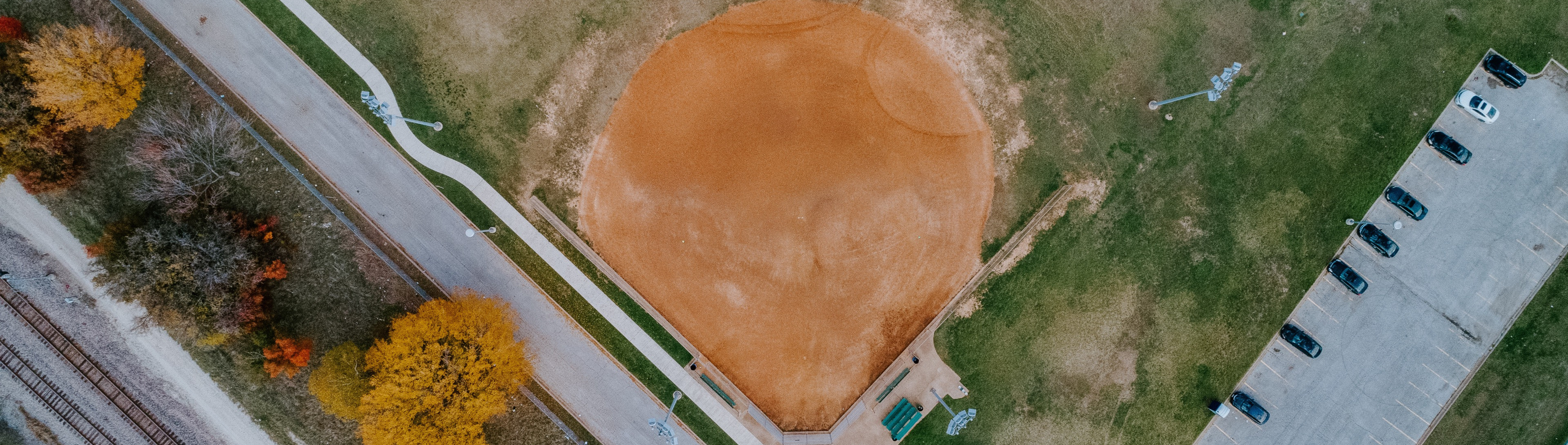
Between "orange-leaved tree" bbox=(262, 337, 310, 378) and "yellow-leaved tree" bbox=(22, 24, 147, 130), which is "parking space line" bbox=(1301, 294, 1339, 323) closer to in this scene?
"orange-leaved tree" bbox=(262, 337, 310, 378)

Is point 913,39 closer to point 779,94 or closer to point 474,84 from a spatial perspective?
point 779,94

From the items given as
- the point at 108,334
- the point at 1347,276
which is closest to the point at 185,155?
the point at 108,334

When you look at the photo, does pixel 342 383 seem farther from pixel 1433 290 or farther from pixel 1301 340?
pixel 1433 290

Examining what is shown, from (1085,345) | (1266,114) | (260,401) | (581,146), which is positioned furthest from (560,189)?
(1266,114)

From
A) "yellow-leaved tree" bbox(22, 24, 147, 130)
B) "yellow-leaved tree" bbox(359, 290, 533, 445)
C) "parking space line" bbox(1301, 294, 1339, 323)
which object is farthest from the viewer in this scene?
"parking space line" bbox(1301, 294, 1339, 323)

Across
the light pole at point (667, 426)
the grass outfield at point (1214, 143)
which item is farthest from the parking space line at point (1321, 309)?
the light pole at point (667, 426)

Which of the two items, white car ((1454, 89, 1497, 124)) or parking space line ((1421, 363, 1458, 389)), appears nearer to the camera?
white car ((1454, 89, 1497, 124))

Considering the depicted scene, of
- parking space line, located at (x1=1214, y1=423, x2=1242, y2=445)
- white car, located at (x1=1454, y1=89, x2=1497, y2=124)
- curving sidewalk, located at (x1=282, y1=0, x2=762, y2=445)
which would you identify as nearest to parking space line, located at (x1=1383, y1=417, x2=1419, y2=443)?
parking space line, located at (x1=1214, y1=423, x2=1242, y2=445)
